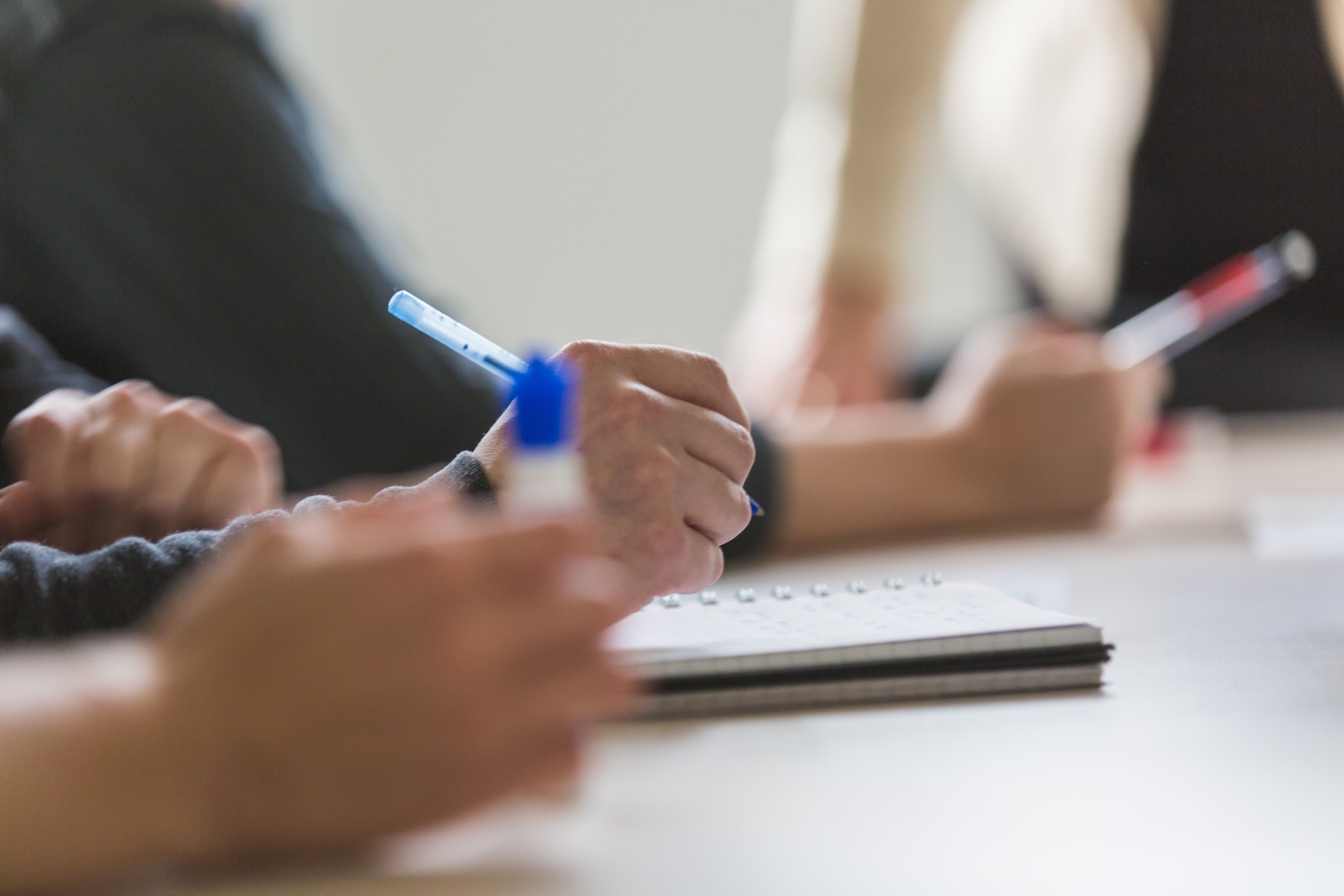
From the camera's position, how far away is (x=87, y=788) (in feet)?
0.83

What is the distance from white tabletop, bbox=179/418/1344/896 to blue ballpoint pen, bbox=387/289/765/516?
0.34ft

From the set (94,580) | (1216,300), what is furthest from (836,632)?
(1216,300)

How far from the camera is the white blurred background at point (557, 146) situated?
2.18m

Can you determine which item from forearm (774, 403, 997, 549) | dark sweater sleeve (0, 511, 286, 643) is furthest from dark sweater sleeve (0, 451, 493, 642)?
forearm (774, 403, 997, 549)

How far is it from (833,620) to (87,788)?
30 centimetres

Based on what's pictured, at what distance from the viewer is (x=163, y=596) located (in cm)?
36

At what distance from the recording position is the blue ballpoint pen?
0.39 meters

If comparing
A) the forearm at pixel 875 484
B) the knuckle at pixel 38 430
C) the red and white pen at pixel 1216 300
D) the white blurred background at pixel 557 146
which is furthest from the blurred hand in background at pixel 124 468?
the white blurred background at pixel 557 146

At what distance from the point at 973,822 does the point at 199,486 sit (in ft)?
1.18

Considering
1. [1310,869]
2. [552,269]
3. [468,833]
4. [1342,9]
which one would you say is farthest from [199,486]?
[552,269]

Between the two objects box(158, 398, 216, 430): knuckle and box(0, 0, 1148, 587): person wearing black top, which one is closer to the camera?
box(158, 398, 216, 430): knuckle

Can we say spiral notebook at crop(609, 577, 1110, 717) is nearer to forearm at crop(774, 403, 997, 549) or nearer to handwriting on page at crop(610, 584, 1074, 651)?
handwriting on page at crop(610, 584, 1074, 651)

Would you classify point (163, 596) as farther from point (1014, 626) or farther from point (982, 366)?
point (982, 366)

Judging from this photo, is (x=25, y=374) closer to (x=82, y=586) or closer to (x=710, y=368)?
(x=82, y=586)
